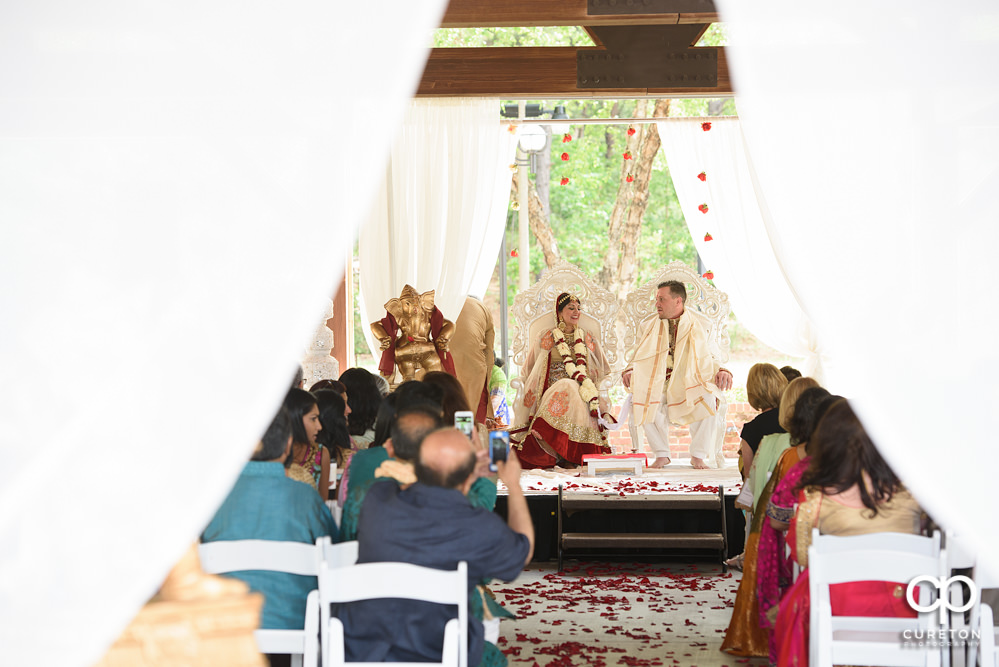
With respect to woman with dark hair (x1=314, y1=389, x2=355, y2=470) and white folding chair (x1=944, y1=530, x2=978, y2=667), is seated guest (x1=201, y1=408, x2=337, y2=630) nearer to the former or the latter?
woman with dark hair (x1=314, y1=389, x2=355, y2=470)

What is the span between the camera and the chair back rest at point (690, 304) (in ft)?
21.4

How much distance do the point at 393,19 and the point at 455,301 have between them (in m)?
4.67

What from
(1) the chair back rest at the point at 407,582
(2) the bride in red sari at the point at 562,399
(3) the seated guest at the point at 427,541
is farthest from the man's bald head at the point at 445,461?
(2) the bride in red sari at the point at 562,399

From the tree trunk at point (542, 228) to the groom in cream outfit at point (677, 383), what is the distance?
165 inches

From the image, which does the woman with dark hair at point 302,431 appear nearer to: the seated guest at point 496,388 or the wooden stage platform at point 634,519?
the wooden stage platform at point 634,519

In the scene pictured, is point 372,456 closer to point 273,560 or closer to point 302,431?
point 302,431

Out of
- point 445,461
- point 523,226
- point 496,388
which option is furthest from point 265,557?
point 523,226

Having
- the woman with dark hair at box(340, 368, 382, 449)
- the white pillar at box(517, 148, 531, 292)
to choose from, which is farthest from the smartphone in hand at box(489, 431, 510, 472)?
the white pillar at box(517, 148, 531, 292)

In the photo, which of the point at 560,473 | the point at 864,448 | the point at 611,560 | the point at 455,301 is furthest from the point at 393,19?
the point at 455,301

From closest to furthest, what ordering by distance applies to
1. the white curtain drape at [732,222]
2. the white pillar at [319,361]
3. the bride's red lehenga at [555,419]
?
the bride's red lehenga at [555,419] < the white pillar at [319,361] < the white curtain drape at [732,222]

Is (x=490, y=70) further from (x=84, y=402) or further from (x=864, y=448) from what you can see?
(x=84, y=402)

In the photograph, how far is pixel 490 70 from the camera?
20.1 ft

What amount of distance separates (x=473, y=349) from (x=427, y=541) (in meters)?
4.09

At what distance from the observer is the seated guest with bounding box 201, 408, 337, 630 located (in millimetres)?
2562
